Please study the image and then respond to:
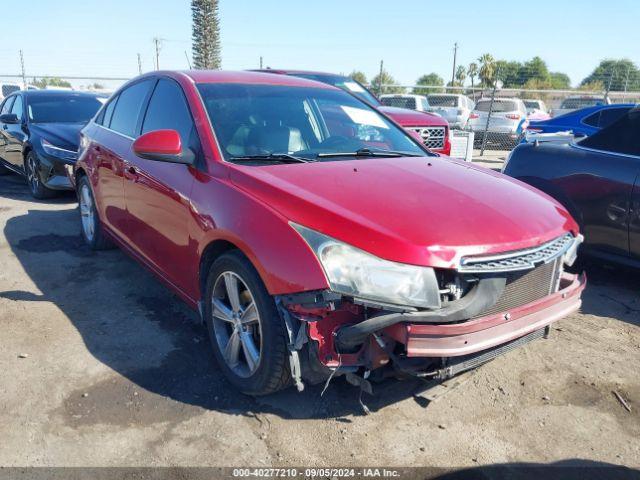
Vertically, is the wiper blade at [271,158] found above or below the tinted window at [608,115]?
below

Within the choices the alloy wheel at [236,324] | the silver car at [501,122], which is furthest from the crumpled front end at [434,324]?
the silver car at [501,122]

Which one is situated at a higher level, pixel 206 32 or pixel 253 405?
pixel 206 32

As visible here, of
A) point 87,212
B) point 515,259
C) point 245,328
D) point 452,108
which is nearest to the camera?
point 515,259

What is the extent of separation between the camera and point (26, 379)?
3.04 meters

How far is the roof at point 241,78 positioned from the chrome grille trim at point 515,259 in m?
2.19

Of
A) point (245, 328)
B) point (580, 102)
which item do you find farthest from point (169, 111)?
point (580, 102)

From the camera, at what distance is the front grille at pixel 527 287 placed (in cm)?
241

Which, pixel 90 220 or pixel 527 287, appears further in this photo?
pixel 90 220

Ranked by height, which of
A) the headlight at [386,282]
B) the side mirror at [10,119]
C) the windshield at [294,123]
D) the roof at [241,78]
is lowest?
the headlight at [386,282]

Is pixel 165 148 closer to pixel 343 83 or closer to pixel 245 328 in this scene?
pixel 245 328

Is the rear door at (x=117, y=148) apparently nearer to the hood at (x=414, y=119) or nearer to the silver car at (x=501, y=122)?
the hood at (x=414, y=119)

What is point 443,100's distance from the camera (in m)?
21.1

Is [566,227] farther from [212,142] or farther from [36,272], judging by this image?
[36,272]

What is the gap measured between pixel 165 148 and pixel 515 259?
1989mm
